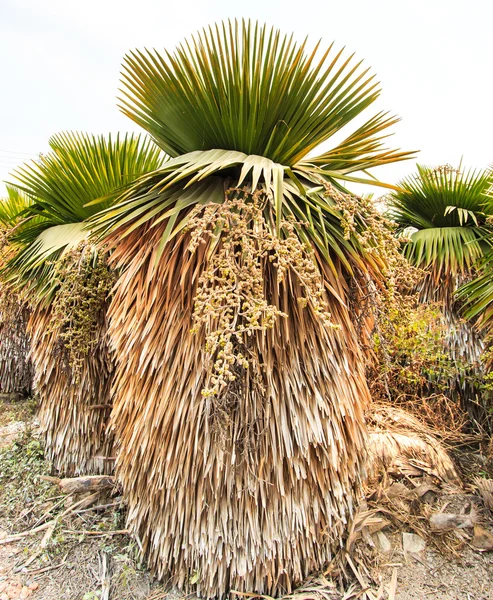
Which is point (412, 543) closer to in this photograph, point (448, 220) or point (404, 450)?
point (404, 450)

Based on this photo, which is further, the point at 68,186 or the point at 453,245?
the point at 453,245

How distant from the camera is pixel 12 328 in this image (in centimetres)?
450

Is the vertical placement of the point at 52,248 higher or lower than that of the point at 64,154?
lower

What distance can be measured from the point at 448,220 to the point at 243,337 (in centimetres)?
374

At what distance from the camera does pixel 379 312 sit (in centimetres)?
246

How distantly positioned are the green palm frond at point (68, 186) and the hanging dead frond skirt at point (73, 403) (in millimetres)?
509

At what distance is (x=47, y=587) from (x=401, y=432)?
308 centimetres

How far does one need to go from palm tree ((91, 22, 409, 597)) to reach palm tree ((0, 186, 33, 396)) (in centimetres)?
207

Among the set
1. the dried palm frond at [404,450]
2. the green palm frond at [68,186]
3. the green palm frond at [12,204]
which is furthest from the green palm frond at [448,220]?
the green palm frond at [12,204]

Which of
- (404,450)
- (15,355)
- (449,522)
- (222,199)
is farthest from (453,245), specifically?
(15,355)

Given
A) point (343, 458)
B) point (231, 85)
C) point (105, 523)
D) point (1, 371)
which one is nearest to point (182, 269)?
point (231, 85)

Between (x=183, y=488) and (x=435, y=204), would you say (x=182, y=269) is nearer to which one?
(x=183, y=488)

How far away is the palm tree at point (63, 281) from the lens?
3150 mm

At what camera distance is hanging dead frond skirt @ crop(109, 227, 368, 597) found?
6.96 feet
